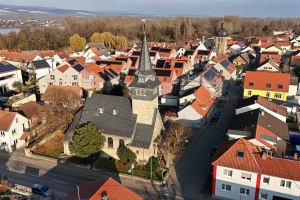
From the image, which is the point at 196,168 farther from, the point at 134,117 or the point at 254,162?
the point at 134,117

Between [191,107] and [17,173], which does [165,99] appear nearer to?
[191,107]

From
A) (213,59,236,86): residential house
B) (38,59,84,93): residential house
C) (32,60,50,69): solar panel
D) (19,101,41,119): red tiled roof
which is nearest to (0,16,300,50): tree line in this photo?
(32,60,50,69): solar panel

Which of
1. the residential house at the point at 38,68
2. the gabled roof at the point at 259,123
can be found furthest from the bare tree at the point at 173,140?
the residential house at the point at 38,68

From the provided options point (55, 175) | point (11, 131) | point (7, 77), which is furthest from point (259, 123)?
point (7, 77)

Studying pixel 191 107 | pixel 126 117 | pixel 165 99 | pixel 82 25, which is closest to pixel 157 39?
pixel 82 25

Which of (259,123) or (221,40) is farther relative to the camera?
(221,40)

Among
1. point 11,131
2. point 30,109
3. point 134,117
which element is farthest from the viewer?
point 30,109

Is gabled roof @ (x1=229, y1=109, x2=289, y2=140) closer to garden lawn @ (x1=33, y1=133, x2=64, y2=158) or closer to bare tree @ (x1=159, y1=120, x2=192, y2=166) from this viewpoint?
bare tree @ (x1=159, y1=120, x2=192, y2=166)
